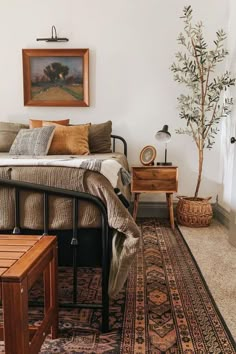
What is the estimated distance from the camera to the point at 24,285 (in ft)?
3.76

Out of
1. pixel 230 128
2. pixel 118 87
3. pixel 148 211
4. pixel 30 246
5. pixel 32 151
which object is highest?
pixel 118 87

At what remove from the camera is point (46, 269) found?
149cm

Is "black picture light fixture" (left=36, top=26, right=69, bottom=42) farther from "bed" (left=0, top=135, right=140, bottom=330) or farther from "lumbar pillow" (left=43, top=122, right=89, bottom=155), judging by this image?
"bed" (left=0, top=135, right=140, bottom=330)

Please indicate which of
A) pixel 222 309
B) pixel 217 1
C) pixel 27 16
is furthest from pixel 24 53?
pixel 222 309

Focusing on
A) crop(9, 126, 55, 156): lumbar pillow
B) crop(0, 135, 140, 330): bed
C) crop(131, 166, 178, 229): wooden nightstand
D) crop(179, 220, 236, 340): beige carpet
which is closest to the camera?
crop(0, 135, 140, 330): bed

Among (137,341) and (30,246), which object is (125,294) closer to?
(137,341)

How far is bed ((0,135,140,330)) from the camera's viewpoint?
163 centimetres

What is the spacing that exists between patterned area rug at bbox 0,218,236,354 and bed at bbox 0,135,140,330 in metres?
0.13

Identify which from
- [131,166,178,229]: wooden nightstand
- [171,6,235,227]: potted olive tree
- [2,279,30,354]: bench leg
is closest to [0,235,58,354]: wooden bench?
[2,279,30,354]: bench leg

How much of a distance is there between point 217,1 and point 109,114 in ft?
5.35

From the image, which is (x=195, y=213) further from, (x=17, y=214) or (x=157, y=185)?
(x=17, y=214)

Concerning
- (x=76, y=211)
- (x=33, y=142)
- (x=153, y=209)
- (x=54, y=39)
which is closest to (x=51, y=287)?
(x=76, y=211)

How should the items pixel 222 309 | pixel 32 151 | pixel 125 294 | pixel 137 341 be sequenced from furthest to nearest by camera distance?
pixel 32 151
pixel 125 294
pixel 222 309
pixel 137 341

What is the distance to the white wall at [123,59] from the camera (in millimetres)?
3645
